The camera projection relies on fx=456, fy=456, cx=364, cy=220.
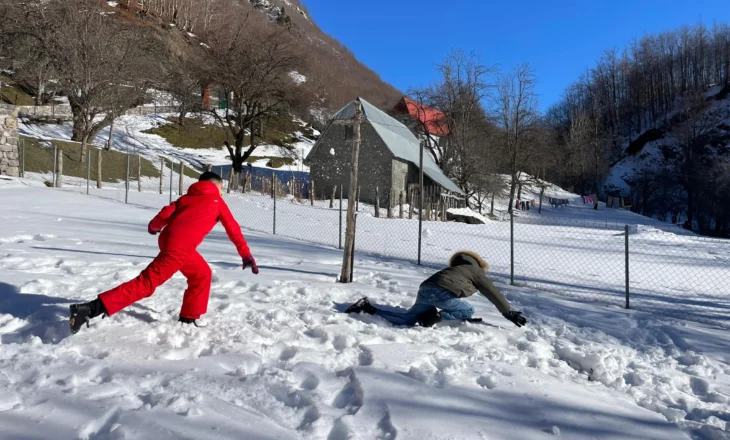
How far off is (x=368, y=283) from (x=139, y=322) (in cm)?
337

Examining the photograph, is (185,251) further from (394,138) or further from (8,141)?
(394,138)

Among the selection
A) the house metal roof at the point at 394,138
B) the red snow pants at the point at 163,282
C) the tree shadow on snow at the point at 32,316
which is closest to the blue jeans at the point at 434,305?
the red snow pants at the point at 163,282

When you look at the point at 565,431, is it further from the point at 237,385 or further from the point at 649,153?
the point at 649,153

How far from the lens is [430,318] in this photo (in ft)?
14.9

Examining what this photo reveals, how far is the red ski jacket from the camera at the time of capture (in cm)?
389

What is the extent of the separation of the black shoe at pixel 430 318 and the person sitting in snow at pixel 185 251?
6.07 feet

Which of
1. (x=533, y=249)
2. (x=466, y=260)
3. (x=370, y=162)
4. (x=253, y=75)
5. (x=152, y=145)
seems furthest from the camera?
(x=152, y=145)

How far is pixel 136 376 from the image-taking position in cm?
296

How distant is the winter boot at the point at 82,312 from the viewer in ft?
11.5

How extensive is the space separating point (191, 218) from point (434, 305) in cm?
247

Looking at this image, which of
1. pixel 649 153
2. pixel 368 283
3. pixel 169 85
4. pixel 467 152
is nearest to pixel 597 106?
pixel 649 153

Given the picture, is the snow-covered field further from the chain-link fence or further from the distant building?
the distant building

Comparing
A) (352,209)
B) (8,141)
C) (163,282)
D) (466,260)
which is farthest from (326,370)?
(8,141)

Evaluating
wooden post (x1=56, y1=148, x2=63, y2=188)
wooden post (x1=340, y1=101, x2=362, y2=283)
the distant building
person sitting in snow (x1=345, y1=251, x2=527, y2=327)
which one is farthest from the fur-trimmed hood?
the distant building
